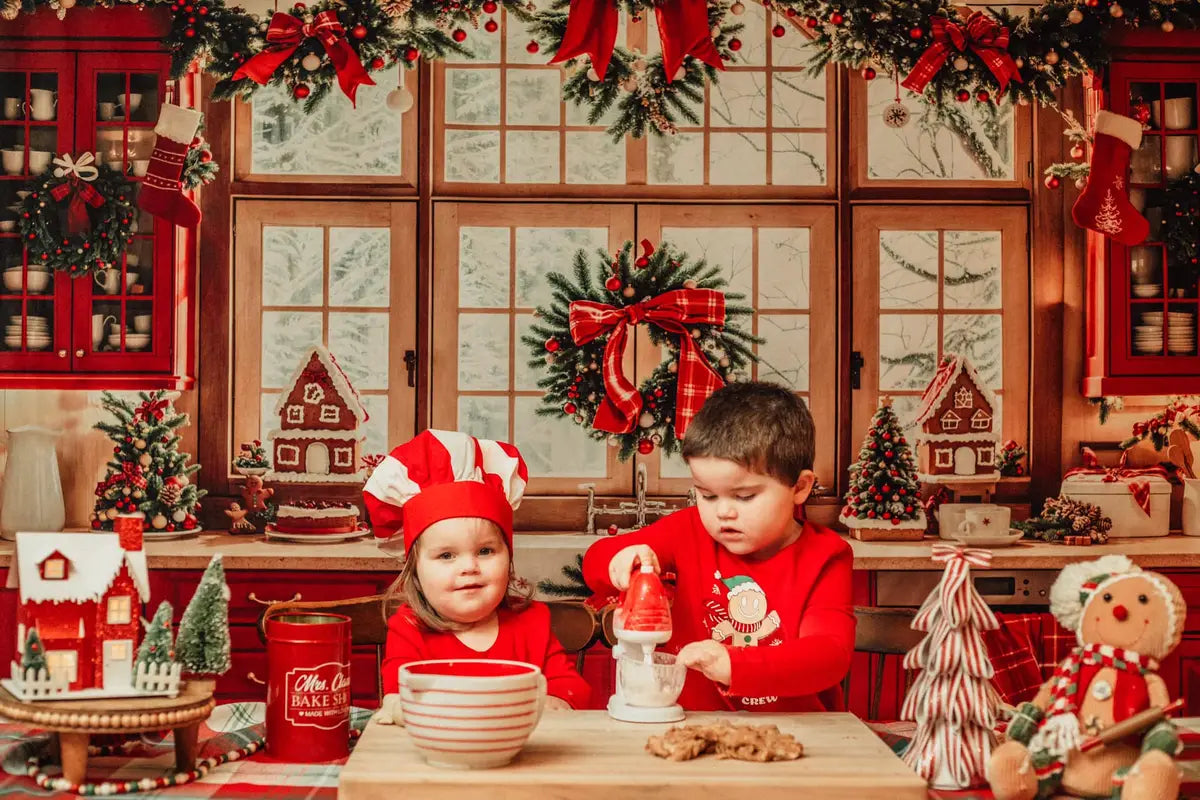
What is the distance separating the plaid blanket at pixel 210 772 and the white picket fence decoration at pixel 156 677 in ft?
0.34

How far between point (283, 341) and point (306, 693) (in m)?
2.83

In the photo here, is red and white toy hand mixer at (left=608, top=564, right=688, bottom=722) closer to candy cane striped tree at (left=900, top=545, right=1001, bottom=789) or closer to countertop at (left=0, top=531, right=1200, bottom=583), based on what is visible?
candy cane striped tree at (left=900, top=545, right=1001, bottom=789)

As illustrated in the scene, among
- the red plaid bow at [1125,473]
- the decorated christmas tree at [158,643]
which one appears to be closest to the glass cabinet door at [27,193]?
the decorated christmas tree at [158,643]

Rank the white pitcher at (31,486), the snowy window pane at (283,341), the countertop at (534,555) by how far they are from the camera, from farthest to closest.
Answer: the snowy window pane at (283,341)
the white pitcher at (31,486)
the countertop at (534,555)

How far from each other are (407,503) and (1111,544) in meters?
2.77

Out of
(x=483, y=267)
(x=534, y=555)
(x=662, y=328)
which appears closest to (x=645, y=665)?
(x=534, y=555)

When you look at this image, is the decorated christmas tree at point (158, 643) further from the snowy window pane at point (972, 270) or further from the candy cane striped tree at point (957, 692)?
the snowy window pane at point (972, 270)

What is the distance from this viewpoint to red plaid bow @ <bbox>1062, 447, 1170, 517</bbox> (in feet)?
13.1

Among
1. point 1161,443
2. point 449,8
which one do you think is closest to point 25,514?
point 449,8

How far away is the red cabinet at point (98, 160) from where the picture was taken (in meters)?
3.90

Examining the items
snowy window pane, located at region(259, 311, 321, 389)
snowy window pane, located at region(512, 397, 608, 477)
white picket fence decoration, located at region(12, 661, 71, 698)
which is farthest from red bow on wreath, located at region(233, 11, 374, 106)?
white picket fence decoration, located at region(12, 661, 71, 698)

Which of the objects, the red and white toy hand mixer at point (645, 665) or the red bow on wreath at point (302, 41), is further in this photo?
the red bow on wreath at point (302, 41)

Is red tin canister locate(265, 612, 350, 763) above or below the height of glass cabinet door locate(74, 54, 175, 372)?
below

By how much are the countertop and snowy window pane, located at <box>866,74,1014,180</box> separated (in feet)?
4.34
